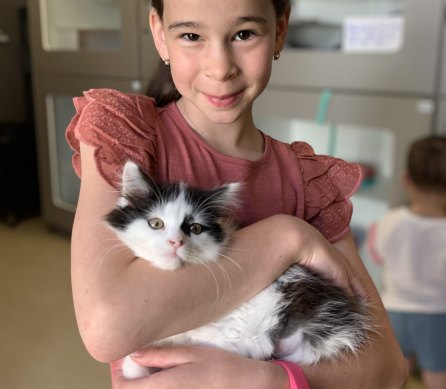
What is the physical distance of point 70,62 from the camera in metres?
3.29

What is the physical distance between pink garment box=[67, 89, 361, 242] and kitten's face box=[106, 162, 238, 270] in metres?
0.05

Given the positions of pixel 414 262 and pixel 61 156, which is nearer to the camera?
pixel 414 262

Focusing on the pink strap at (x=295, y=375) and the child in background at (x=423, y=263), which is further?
the child in background at (x=423, y=263)

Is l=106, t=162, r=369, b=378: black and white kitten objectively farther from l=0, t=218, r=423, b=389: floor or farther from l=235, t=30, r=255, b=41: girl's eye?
l=0, t=218, r=423, b=389: floor

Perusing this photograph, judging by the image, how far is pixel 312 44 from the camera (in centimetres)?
249

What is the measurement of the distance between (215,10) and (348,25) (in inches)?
66.7

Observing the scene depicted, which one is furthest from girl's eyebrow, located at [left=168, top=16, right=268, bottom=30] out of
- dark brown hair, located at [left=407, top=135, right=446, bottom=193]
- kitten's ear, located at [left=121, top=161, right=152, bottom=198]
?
dark brown hair, located at [left=407, top=135, right=446, bottom=193]

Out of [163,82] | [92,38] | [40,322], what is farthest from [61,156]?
[163,82]

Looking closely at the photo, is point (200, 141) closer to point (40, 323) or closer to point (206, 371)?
point (206, 371)

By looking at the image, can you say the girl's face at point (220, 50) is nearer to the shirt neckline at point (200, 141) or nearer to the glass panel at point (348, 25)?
the shirt neckline at point (200, 141)

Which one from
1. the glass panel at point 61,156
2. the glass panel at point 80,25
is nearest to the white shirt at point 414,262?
the glass panel at point 80,25

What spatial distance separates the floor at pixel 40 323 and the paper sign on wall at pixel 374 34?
1.46 metres

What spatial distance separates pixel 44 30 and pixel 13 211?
142cm

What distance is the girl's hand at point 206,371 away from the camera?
0.71m
